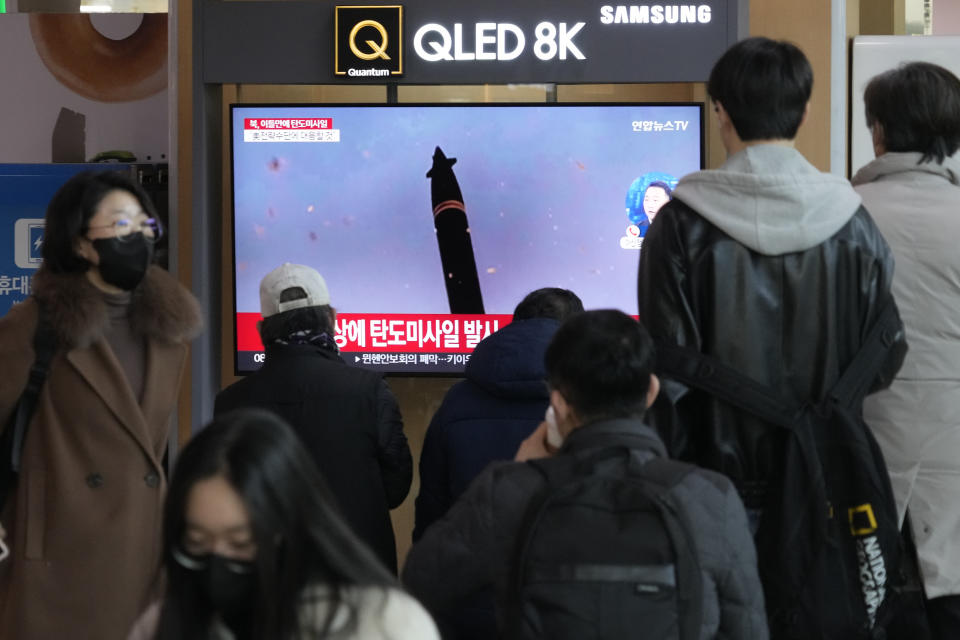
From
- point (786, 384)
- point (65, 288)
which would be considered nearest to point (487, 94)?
point (65, 288)

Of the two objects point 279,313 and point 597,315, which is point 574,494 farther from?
point 279,313

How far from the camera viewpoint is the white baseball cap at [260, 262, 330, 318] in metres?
3.56

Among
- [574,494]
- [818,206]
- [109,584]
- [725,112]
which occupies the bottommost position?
[109,584]

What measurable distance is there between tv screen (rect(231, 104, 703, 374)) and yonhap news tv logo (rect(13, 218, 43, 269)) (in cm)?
89

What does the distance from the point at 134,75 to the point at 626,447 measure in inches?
164

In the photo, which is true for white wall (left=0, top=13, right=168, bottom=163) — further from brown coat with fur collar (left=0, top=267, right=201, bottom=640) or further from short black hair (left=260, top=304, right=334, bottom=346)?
brown coat with fur collar (left=0, top=267, right=201, bottom=640)

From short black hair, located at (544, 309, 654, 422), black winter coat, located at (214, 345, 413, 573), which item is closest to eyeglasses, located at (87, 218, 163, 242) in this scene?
black winter coat, located at (214, 345, 413, 573)

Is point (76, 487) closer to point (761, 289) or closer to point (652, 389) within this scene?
point (652, 389)

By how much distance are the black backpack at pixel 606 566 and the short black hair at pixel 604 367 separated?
0.15m

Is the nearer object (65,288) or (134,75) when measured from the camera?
(65,288)

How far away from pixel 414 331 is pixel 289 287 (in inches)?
62.7

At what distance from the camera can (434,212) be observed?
5129mm

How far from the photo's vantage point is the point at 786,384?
2.54 metres

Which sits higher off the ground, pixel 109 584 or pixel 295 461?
pixel 295 461
